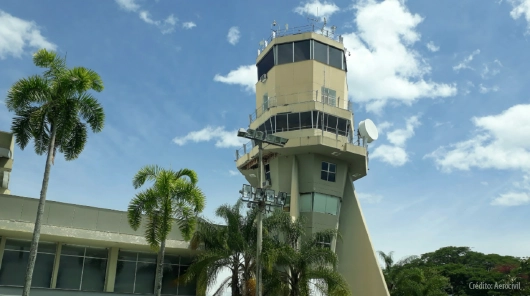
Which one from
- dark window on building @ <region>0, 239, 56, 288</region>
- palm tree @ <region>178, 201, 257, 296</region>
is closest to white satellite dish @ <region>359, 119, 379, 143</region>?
palm tree @ <region>178, 201, 257, 296</region>

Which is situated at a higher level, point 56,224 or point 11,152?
point 11,152

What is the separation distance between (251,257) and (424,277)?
868 inches

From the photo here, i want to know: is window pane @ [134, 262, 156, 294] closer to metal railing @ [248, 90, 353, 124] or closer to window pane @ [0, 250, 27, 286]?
window pane @ [0, 250, 27, 286]

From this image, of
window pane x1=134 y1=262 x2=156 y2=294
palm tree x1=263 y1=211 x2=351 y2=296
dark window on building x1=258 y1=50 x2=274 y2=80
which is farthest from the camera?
dark window on building x1=258 y1=50 x2=274 y2=80

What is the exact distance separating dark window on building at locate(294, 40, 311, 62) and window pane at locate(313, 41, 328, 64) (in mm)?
509

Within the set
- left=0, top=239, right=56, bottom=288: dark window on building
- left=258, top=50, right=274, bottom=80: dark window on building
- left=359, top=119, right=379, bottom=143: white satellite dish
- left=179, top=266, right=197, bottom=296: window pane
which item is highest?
left=258, top=50, right=274, bottom=80: dark window on building

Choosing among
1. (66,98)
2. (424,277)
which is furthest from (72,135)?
(424,277)

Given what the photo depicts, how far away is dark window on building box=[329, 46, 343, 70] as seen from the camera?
4238 cm

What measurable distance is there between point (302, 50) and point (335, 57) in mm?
3150

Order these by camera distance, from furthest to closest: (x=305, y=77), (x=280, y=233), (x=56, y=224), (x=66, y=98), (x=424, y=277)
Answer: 1. (x=424, y=277)
2. (x=305, y=77)
3. (x=280, y=233)
4. (x=56, y=224)
5. (x=66, y=98)

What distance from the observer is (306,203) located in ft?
127

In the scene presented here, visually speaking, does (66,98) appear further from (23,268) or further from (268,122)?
(268,122)

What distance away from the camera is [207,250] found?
29.2 meters

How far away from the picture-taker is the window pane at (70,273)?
29094mm
